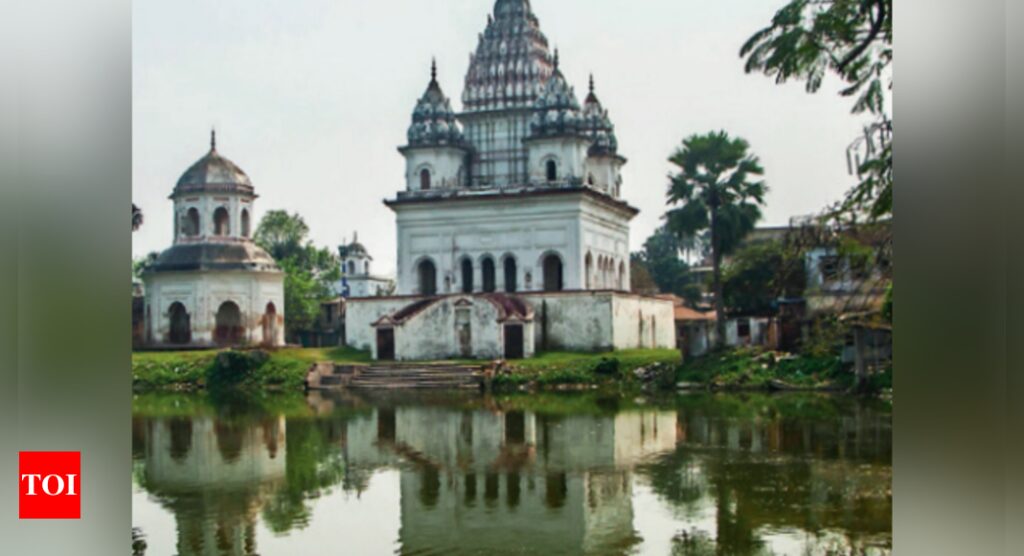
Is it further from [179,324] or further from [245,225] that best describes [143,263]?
[245,225]

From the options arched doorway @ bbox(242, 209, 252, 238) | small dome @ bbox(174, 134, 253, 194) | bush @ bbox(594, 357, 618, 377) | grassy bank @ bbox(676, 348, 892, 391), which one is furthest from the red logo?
arched doorway @ bbox(242, 209, 252, 238)

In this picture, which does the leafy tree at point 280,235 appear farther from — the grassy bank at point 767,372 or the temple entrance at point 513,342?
the grassy bank at point 767,372

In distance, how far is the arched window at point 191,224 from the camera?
16.0 metres

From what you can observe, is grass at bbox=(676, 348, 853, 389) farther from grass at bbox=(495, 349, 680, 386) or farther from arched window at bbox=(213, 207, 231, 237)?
arched window at bbox=(213, 207, 231, 237)

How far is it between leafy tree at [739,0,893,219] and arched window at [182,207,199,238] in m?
12.0

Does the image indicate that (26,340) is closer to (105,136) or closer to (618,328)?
(105,136)

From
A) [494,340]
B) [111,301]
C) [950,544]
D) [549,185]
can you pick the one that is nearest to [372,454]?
[111,301]

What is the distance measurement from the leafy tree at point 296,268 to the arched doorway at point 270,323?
0.52m

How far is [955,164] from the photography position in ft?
8.53

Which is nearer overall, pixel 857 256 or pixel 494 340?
pixel 857 256

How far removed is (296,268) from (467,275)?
9.67ft

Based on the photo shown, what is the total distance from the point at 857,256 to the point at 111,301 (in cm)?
443

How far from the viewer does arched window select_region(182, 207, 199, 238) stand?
16000 millimetres

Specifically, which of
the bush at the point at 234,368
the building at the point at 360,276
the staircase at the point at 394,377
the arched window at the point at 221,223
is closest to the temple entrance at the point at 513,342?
the staircase at the point at 394,377
